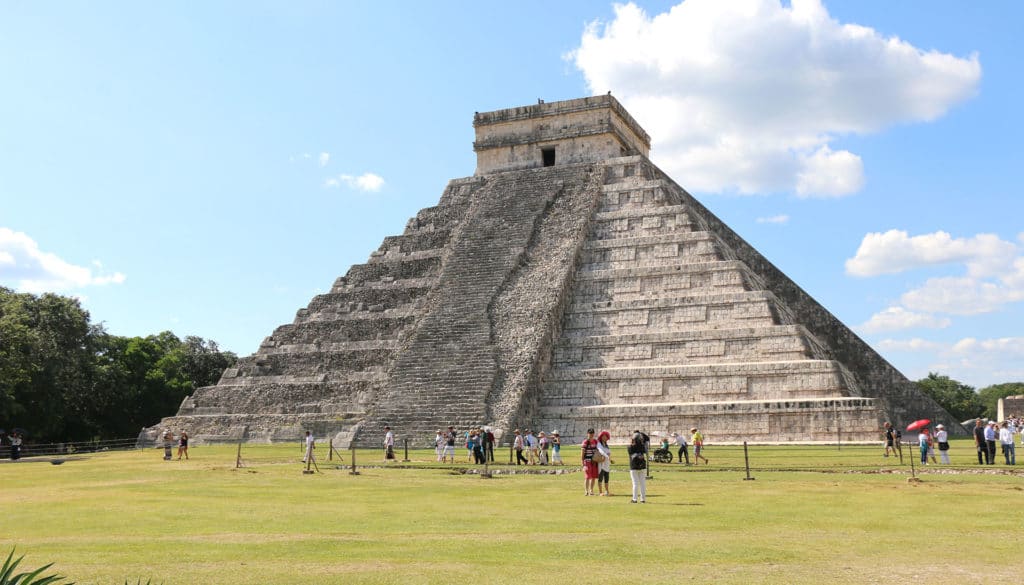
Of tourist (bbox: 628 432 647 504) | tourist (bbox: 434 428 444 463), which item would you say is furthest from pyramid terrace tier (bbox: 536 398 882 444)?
tourist (bbox: 628 432 647 504)

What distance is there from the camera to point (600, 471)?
14.6 m

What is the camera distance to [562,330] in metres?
29.8

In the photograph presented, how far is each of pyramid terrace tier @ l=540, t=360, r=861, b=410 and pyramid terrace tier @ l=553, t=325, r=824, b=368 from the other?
0.46 m

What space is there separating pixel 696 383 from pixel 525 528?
16660mm

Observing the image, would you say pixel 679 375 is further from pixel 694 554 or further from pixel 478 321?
pixel 694 554

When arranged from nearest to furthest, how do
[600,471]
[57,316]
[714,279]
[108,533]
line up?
[108,533] → [600,471] → [714,279] → [57,316]

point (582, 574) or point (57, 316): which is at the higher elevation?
point (57, 316)

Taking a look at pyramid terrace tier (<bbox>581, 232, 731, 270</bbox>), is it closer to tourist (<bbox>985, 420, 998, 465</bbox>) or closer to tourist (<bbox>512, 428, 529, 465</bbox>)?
tourist (<bbox>512, 428, 529, 465</bbox>)

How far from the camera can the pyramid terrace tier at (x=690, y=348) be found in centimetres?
2642

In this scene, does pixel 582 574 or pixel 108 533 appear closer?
pixel 582 574

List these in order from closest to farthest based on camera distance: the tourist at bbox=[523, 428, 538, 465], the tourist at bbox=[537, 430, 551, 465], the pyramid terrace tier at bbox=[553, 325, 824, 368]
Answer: the tourist at bbox=[537, 430, 551, 465], the tourist at bbox=[523, 428, 538, 465], the pyramid terrace tier at bbox=[553, 325, 824, 368]

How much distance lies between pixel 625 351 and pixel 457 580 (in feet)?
68.7

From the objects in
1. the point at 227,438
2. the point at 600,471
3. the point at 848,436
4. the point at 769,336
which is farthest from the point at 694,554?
the point at 227,438

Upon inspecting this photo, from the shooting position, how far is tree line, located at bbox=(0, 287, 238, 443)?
→ 112 ft
